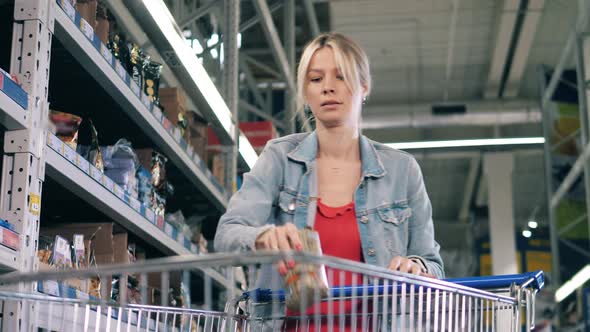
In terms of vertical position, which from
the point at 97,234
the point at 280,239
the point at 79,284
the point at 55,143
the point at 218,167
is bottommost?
the point at 280,239

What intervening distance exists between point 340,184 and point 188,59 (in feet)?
8.55

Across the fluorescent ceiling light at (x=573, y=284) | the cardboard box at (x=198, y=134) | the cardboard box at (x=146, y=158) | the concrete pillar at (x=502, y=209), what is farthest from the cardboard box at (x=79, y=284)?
the concrete pillar at (x=502, y=209)

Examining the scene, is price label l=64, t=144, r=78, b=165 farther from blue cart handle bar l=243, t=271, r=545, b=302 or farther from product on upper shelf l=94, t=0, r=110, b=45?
blue cart handle bar l=243, t=271, r=545, b=302

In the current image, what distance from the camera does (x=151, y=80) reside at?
4.36 m

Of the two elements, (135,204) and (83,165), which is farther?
(135,204)

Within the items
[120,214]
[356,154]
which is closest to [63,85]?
[120,214]

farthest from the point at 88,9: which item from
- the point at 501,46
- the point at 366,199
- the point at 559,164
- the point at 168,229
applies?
the point at 559,164

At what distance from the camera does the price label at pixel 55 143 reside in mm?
2900

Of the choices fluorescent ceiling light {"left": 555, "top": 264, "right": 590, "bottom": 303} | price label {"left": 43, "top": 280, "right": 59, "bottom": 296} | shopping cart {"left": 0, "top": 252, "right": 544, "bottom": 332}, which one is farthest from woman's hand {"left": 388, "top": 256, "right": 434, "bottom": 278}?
fluorescent ceiling light {"left": 555, "top": 264, "right": 590, "bottom": 303}

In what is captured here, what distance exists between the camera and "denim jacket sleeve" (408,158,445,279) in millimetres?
2209

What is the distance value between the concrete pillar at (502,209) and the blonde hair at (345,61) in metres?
14.3

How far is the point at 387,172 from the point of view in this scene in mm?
2244

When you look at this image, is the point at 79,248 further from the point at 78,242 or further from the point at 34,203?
the point at 34,203

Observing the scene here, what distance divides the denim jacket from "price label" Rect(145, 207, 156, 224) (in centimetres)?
189
